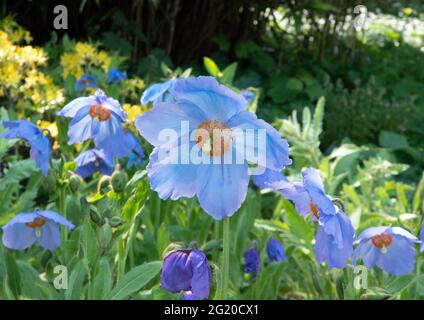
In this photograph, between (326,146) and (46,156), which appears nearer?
(46,156)

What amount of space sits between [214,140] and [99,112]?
0.53m

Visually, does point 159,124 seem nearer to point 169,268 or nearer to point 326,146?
point 169,268

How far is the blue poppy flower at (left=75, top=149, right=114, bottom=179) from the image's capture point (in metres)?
1.73

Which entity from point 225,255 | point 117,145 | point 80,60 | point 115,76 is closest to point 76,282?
point 117,145

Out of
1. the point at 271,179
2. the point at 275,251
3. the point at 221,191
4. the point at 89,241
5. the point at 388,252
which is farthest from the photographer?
the point at 275,251

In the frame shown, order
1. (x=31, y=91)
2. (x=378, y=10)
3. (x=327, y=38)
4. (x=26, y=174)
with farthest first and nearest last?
1. (x=378, y=10)
2. (x=327, y=38)
3. (x=31, y=91)
4. (x=26, y=174)

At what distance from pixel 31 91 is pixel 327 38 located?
270 cm

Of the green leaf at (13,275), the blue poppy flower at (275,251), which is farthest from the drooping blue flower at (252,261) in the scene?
the green leaf at (13,275)

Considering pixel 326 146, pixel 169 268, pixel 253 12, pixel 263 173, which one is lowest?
pixel 326 146

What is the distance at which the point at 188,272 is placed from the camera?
116 cm

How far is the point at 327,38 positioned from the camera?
4668mm

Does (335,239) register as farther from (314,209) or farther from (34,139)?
(34,139)

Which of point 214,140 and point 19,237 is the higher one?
point 214,140

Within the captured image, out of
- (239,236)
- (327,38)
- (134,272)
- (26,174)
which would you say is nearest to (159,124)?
(134,272)
